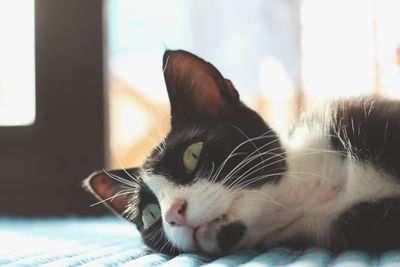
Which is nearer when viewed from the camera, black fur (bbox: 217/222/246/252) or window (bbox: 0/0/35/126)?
black fur (bbox: 217/222/246/252)

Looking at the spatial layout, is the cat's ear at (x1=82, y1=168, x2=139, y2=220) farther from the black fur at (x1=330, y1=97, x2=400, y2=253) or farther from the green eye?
the black fur at (x1=330, y1=97, x2=400, y2=253)

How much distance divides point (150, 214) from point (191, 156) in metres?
0.14

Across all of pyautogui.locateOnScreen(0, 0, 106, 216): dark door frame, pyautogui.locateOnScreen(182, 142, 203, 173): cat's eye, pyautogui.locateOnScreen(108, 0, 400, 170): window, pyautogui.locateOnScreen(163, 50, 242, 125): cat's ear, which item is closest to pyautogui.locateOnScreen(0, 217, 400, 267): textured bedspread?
pyautogui.locateOnScreen(182, 142, 203, 173): cat's eye

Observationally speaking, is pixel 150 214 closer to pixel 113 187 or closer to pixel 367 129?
pixel 113 187

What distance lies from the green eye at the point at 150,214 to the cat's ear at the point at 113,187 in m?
0.11

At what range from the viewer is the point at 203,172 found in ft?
2.83

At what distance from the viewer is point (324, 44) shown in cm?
200

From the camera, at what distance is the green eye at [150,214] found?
961mm

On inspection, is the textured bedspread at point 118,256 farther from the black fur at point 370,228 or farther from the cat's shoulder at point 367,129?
the cat's shoulder at point 367,129

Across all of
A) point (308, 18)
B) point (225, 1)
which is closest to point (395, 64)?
point (308, 18)

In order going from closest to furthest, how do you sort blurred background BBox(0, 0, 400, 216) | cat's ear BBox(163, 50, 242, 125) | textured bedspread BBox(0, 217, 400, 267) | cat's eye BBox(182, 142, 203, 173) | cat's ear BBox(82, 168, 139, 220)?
textured bedspread BBox(0, 217, 400, 267), cat's eye BBox(182, 142, 203, 173), cat's ear BBox(163, 50, 242, 125), cat's ear BBox(82, 168, 139, 220), blurred background BBox(0, 0, 400, 216)

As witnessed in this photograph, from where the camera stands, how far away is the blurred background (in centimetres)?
196

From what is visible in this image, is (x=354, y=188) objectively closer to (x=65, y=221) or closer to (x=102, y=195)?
(x=102, y=195)

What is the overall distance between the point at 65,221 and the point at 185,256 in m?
0.98
